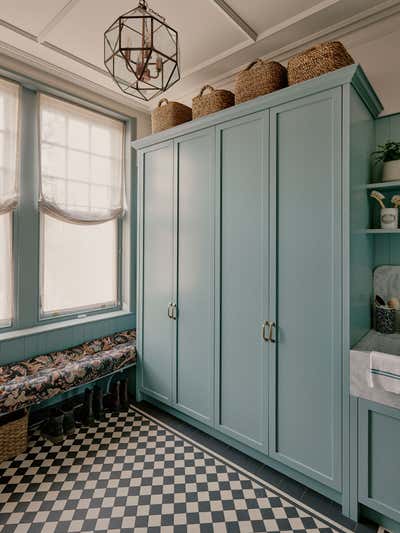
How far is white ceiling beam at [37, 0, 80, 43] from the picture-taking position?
215cm

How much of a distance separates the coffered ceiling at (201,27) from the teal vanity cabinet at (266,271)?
1.95 ft

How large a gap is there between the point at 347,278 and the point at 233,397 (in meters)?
1.19

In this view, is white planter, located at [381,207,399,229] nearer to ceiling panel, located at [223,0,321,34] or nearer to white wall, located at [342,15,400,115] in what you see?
white wall, located at [342,15,400,115]

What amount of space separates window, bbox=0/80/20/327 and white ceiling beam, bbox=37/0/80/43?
0.49m

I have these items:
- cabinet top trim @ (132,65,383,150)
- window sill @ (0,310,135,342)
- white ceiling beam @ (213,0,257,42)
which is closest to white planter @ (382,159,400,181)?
cabinet top trim @ (132,65,383,150)

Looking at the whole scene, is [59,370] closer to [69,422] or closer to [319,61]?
[69,422]

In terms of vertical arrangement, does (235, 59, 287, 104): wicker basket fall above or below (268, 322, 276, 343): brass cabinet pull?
above

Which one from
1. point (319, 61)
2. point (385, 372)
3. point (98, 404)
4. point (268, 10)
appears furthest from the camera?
point (98, 404)

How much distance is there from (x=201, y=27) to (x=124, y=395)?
3.06 metres

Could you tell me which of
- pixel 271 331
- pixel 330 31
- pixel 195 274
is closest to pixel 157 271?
pixel 195 274

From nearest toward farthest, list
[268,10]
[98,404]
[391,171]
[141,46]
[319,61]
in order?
[141,46] → [319,61] → [391,171] → [268,10] → [98,404]

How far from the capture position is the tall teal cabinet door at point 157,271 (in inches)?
112

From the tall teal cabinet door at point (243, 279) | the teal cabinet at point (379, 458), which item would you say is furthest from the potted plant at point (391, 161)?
the teal cabinet at point (379, 458)

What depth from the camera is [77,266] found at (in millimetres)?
3209
